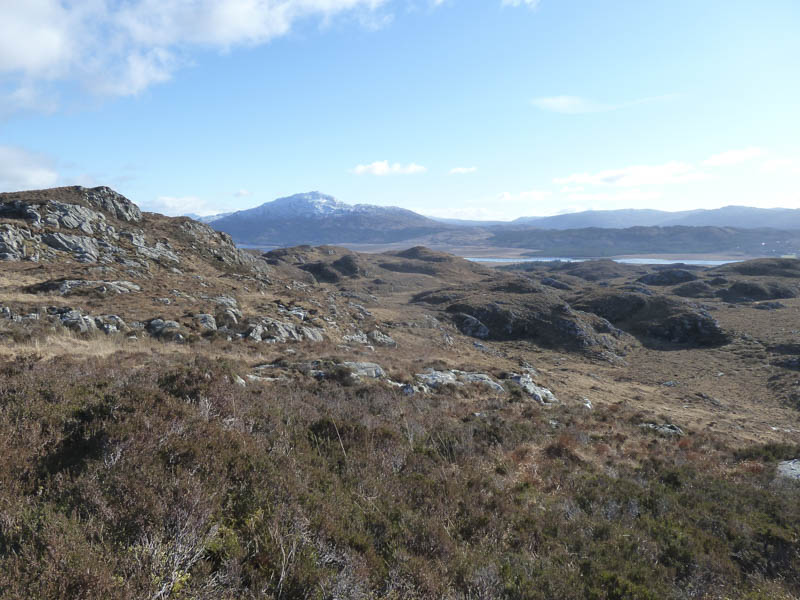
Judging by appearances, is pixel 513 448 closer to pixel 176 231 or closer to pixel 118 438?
pixel 118 438

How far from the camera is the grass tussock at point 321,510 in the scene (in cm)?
380

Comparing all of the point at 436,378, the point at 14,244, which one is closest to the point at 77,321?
the point at 436,378

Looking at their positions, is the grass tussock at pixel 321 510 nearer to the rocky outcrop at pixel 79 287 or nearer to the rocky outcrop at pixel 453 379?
the rocky outcrop at pixel 453 379

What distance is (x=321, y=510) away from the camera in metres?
5.16

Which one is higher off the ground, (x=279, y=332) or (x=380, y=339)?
(x=279, y=332)

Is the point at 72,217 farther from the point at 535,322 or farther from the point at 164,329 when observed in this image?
the point at 535,322

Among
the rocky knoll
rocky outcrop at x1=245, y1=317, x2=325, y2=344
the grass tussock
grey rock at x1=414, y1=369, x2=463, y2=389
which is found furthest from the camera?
the rocky knoll

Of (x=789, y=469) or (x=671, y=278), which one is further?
(x=671, y=278)

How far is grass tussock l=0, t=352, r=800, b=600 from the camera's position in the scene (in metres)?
3.80

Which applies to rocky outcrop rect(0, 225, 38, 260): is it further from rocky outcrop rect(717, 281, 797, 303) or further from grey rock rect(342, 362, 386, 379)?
rocky outcrop rect(717, 281, 797, 303)

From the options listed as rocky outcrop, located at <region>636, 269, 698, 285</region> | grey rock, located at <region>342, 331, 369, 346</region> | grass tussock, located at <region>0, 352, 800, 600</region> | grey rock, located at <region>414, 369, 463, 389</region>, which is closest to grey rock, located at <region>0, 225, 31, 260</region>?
grey rock, located at <region>342, 331, 369, 346</region>

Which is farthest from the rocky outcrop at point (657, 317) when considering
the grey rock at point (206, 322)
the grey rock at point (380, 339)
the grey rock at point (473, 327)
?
the grey rock at point (206, 322)

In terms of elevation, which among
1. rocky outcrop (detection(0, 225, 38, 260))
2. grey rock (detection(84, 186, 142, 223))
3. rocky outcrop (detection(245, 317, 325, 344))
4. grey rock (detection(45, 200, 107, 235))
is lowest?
rocky outcrop (detection(245, 317, 325, 344))

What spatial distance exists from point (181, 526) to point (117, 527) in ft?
1.95
